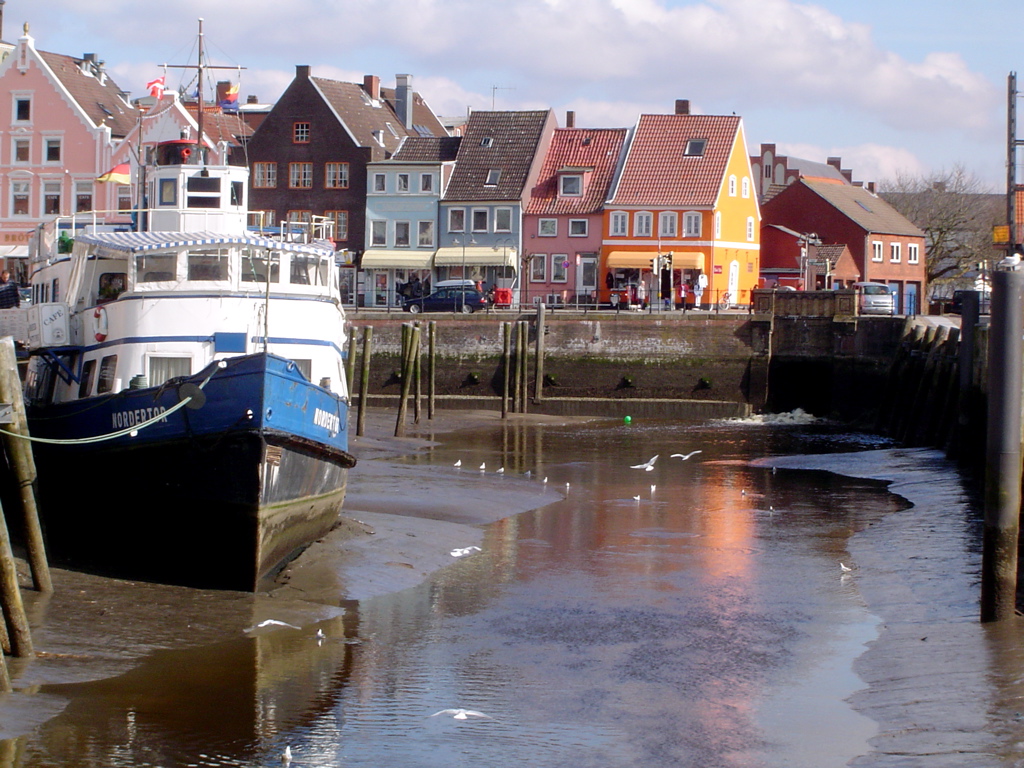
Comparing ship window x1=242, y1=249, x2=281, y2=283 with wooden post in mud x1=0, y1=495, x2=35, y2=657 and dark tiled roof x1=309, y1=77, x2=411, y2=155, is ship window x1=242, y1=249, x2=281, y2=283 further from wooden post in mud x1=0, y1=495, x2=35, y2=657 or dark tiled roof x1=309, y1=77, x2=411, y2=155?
dark tiled roof x1=309, y1=77, x2=411, y2=155

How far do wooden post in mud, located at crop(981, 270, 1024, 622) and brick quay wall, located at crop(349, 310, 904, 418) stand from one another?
3147cm

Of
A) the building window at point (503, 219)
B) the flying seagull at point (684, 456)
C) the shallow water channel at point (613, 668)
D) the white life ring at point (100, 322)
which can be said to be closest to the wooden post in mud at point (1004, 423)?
the shallow water channel at point (613, 668)

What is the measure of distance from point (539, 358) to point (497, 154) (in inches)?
657

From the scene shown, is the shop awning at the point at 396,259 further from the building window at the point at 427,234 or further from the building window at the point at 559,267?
→ the building window at the point at 559,267

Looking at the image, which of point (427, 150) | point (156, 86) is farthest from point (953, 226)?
point (156, 86)

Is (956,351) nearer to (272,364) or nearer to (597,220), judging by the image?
(272,364)

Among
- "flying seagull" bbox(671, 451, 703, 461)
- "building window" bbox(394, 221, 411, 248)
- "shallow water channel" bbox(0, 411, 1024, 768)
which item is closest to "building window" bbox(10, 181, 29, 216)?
"building window" bbox(394, 221, 411, 248)

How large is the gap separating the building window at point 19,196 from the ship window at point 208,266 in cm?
4361

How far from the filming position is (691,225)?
55625 millimetres

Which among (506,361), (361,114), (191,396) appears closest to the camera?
(191,396)

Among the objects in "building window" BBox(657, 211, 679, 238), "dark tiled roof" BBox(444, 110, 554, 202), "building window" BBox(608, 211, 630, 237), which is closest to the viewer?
"building window" BBox(657, 211, 679, 238)

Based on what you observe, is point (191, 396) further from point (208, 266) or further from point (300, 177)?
point (300, 177)

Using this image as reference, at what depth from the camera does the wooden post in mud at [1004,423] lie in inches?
471

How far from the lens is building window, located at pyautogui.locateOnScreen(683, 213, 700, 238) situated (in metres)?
55.5
